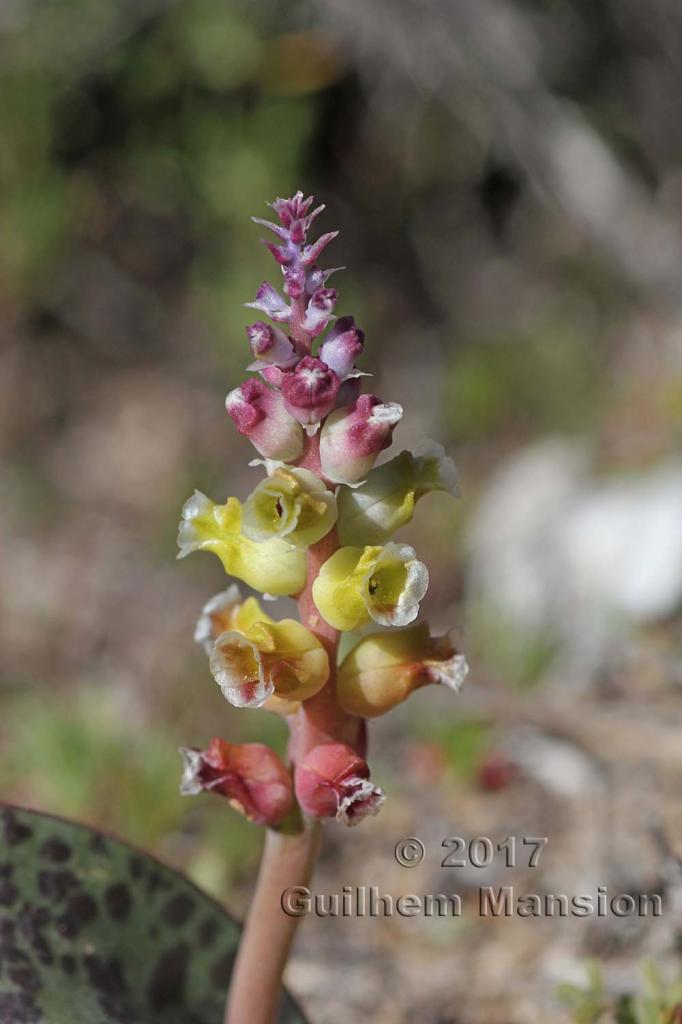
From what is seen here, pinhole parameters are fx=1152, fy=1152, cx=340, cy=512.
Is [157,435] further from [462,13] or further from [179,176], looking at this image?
[462,13]

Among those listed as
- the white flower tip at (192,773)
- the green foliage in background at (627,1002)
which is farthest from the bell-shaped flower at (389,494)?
the green foliage in background at (627,1002)

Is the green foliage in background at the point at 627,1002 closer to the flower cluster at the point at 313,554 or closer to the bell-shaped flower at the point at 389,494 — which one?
the flower cluster at the point at 313,554

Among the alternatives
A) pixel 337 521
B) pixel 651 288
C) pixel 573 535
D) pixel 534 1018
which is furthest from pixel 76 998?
pixel 651 288

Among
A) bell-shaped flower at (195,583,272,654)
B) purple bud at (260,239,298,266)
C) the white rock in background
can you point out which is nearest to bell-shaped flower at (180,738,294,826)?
bell-shaped flower at (195,583,272,654)

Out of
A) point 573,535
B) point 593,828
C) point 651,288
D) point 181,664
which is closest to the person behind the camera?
point 593,828

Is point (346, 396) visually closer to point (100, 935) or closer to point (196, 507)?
point (196, 507)

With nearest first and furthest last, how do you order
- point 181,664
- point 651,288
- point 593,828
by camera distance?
point 593,828, point 181,664, point 651,288

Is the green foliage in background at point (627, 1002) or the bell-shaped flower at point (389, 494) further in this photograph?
the green foliage in background at point (627, 1002)
